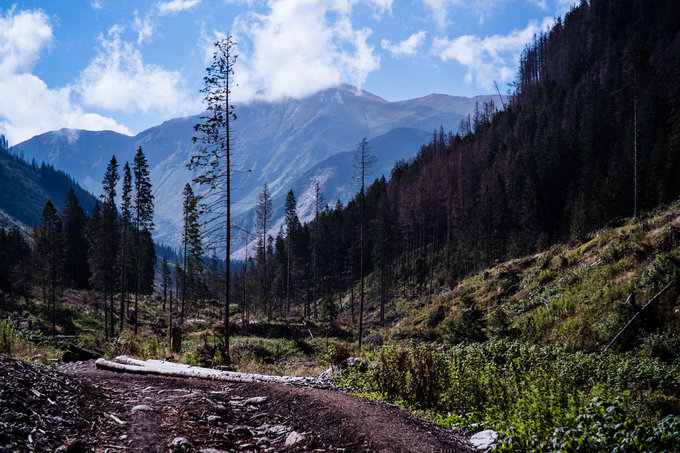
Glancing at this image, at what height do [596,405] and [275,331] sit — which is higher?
[596,405]

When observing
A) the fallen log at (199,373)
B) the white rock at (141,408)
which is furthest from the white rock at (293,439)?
the fallen log at (199,373)

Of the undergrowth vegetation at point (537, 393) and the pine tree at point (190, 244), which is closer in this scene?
the undergrowth vegetation at point (537, 393)

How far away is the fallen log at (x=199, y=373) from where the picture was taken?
358 inches

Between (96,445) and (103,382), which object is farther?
(103,382)

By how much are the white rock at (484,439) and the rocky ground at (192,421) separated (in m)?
0.16

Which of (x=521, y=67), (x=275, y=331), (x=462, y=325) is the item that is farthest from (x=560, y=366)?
(x=521, y=67)

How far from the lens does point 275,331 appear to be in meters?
32.4

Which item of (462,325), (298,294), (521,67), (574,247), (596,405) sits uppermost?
(521,67)

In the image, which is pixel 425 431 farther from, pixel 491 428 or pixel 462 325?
pixel 462 325

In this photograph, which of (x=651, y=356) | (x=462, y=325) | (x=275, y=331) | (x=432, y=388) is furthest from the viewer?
(x=275, y=331)

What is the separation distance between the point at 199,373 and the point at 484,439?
22.6 ft

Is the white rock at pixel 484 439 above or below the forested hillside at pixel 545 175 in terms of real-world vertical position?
below

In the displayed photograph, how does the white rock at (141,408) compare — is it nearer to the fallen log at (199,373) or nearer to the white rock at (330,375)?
the fallen log at (199,373)

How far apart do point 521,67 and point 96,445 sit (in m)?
147
